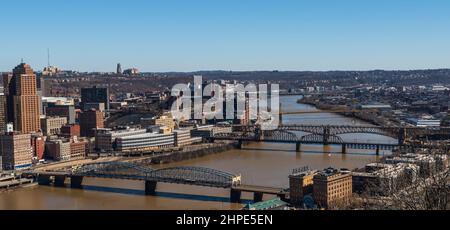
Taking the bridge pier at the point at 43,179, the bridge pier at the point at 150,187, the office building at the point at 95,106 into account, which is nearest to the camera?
the bridge pier at the point at 150,187

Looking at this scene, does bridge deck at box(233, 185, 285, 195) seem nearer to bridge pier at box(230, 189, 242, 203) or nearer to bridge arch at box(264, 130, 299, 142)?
bridge pier at box(230, 189, 242, 203)

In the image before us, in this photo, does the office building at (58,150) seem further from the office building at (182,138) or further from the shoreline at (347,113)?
the shoreline at (347,113)

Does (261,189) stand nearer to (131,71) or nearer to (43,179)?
(43,179)

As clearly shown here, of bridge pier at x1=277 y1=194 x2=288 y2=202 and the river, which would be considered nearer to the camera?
bridge pier at x1=277 y1=194 x2=288 y2=202

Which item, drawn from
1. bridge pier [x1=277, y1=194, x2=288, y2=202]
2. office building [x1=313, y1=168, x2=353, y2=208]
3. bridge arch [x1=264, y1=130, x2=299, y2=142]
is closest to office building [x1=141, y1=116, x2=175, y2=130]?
bridge arch [x1=264, y1=130, x2=299, y2=142]

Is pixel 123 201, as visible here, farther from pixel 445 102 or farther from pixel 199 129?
pixel 445 102

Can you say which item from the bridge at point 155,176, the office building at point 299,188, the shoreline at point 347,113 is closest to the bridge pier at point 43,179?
the bridge at point 155,176
